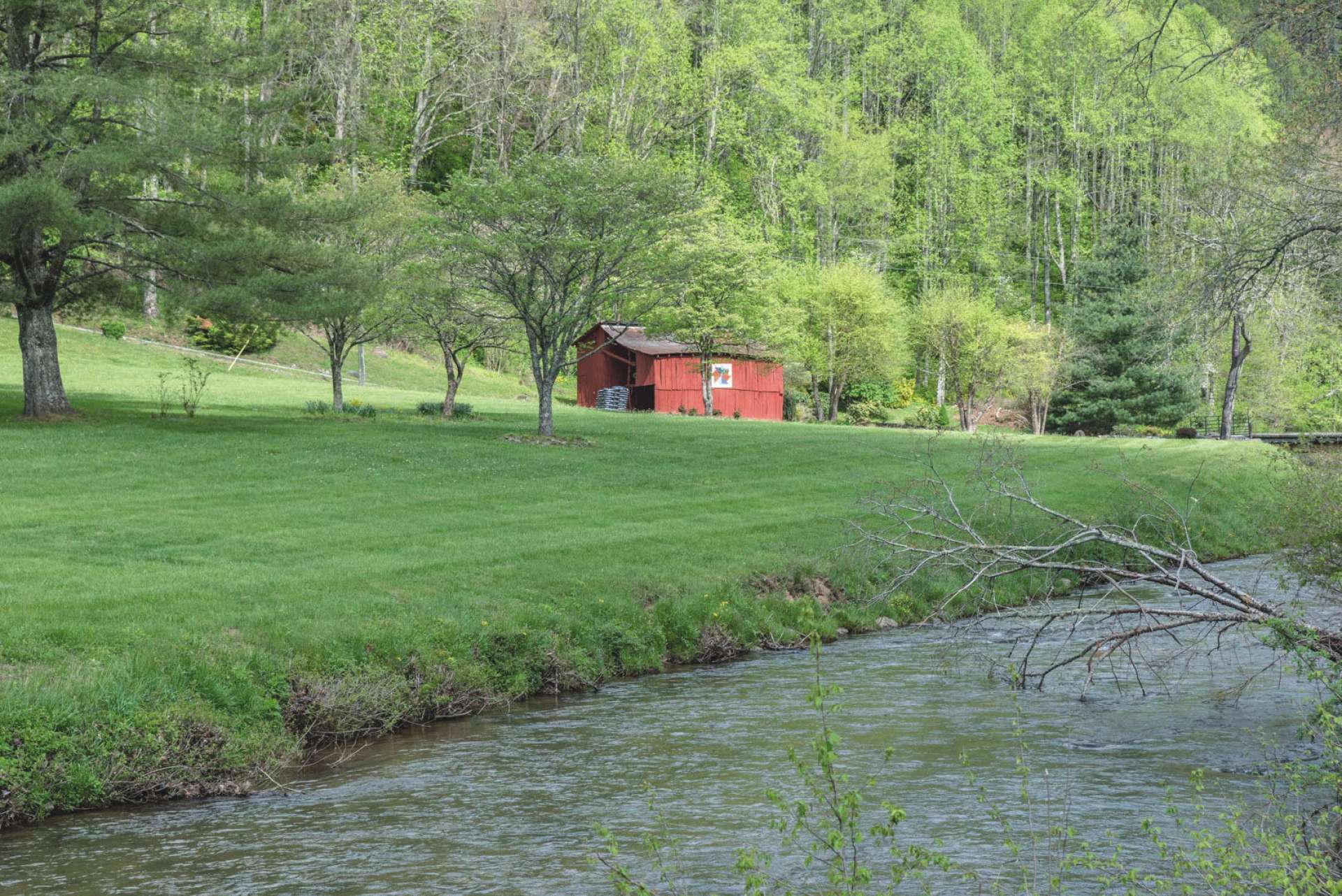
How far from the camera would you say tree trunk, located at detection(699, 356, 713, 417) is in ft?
184

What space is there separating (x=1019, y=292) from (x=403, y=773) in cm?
7947

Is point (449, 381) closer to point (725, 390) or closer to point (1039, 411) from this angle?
point (725, 390)

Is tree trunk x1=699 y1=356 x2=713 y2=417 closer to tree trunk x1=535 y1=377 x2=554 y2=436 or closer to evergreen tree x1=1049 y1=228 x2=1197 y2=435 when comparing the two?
evergreen tree x1=1049 y1=228 x2=1197 y2=435

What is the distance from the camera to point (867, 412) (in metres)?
69.7

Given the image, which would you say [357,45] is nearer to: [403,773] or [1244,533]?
[1244,533]

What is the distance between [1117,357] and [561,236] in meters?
34.9

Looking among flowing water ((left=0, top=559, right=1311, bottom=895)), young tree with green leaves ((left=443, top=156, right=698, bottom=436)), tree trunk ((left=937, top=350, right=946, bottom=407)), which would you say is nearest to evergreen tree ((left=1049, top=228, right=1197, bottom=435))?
tree trunk ((left=937, top=350, right=946, bottom=407))

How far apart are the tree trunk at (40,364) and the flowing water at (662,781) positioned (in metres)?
19.3

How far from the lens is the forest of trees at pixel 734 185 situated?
1958 cm

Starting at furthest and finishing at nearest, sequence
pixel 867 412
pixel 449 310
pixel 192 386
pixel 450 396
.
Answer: pixel 867 412, pixel 450 396, pixel 192 386, pixel 449 310

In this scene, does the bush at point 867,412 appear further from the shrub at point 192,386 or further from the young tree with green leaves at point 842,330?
the shrub at point 192,386

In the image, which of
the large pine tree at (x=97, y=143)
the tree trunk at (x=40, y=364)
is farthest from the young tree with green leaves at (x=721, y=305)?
the tree trunk at (x=40, y=364)

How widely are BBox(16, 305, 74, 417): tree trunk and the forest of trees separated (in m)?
0.11

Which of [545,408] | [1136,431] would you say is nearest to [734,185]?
[1136,431]
